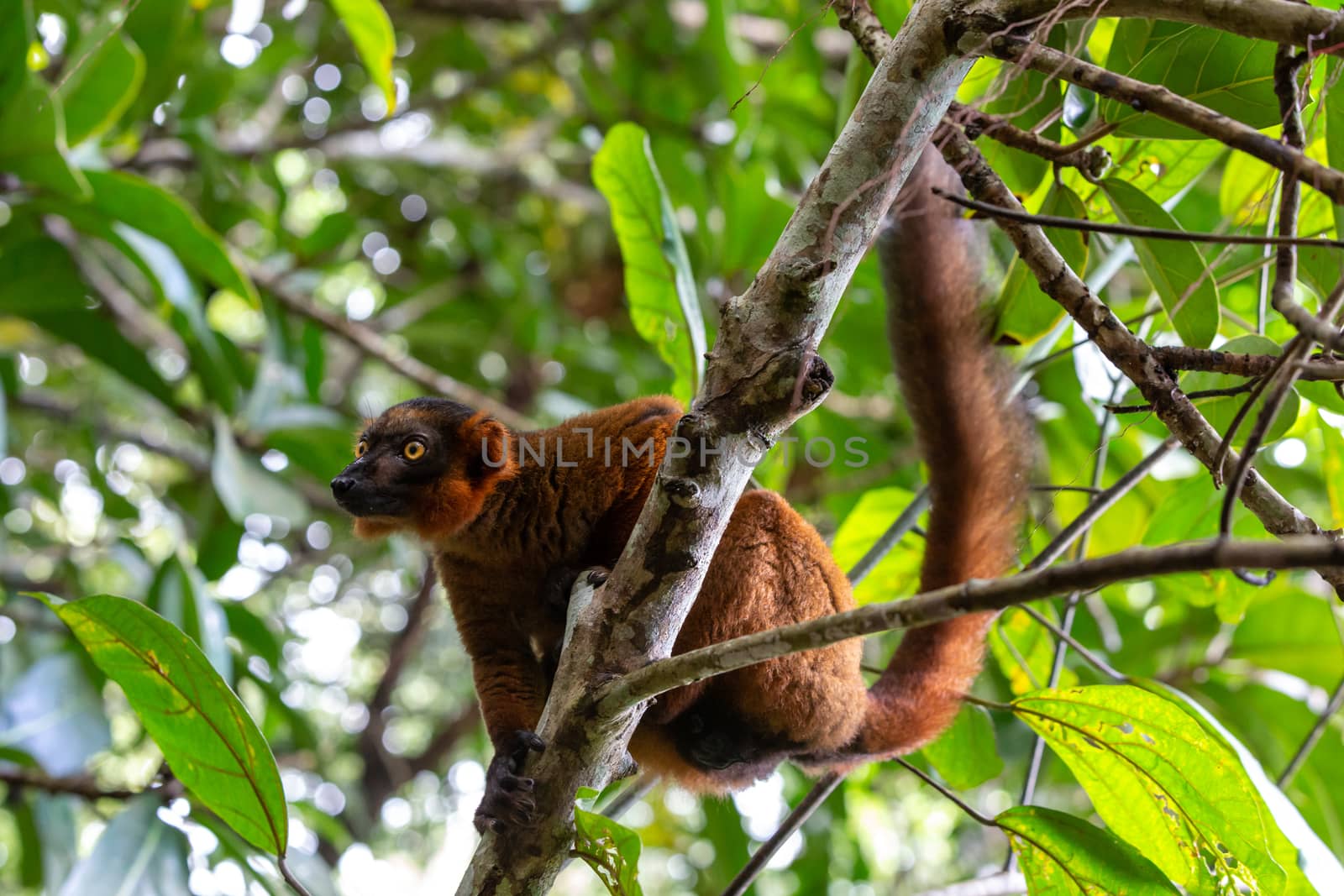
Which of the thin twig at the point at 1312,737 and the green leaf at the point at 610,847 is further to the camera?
the thin twig at the point at 1312,737

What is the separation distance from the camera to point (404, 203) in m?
7.21

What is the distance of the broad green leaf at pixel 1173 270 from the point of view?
7.02 feet

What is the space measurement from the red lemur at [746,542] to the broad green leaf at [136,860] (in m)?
1.05

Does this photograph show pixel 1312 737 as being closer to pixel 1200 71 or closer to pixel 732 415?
pixel 1200 71

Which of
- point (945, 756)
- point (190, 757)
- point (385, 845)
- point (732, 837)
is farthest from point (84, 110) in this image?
point (385, 845)

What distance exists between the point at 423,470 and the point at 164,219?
4.78 feet

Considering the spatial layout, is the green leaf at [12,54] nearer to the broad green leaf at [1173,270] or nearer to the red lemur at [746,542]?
the red lemur at [746,542]

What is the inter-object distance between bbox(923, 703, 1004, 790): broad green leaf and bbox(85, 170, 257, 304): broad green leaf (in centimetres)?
266

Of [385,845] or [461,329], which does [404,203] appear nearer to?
[461,329]

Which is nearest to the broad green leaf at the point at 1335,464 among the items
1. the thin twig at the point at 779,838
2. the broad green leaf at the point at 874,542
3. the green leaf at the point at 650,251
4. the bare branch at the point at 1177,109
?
the broad green leaf at the point at 874,542

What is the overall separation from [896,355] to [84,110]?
111 inches

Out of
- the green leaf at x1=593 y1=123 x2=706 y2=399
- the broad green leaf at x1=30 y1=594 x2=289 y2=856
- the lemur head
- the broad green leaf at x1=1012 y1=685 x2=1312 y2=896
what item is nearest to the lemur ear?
the lemur head

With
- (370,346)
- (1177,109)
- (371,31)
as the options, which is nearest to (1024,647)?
(1177,109)

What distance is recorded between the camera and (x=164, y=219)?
3643 millimetres
